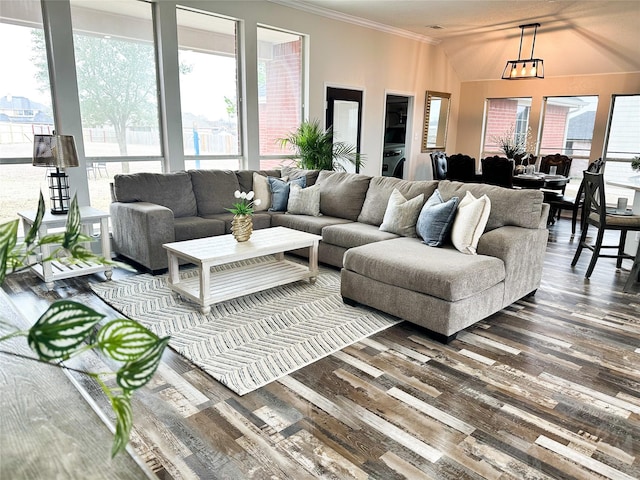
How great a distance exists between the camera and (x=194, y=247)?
11.2ft

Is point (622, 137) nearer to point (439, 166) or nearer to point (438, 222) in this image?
point (439, 166)

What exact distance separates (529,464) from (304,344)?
4.53 ft

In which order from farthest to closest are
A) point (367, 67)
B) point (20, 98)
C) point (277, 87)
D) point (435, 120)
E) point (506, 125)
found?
point (435, 120) → point (506, 125) → point (367, 67) → point (277, 87) → point (20, 98)

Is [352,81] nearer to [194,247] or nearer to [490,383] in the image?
[194,247]

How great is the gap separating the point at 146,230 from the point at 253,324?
1502 millimetres

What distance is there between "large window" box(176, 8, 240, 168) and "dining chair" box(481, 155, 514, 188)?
339cm

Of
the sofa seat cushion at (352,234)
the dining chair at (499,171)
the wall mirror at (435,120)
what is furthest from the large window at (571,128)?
the sofa seat cushion at (352,234)

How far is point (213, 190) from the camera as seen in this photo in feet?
15.9

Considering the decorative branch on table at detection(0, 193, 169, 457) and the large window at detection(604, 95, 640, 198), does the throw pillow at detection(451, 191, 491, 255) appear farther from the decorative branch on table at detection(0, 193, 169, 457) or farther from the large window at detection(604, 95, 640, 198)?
the large window at detection(604, 95, 640, 198)

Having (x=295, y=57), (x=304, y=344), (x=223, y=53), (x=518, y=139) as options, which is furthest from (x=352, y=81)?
(x=304, y=344)

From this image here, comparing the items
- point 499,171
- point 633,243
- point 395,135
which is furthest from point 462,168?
point 633,243

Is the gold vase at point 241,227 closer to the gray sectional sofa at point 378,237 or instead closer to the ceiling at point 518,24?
the gray sectional sofa at point 378,237

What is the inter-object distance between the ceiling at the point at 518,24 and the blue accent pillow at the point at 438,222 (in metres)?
3.67

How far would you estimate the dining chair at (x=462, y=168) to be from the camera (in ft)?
22.0
